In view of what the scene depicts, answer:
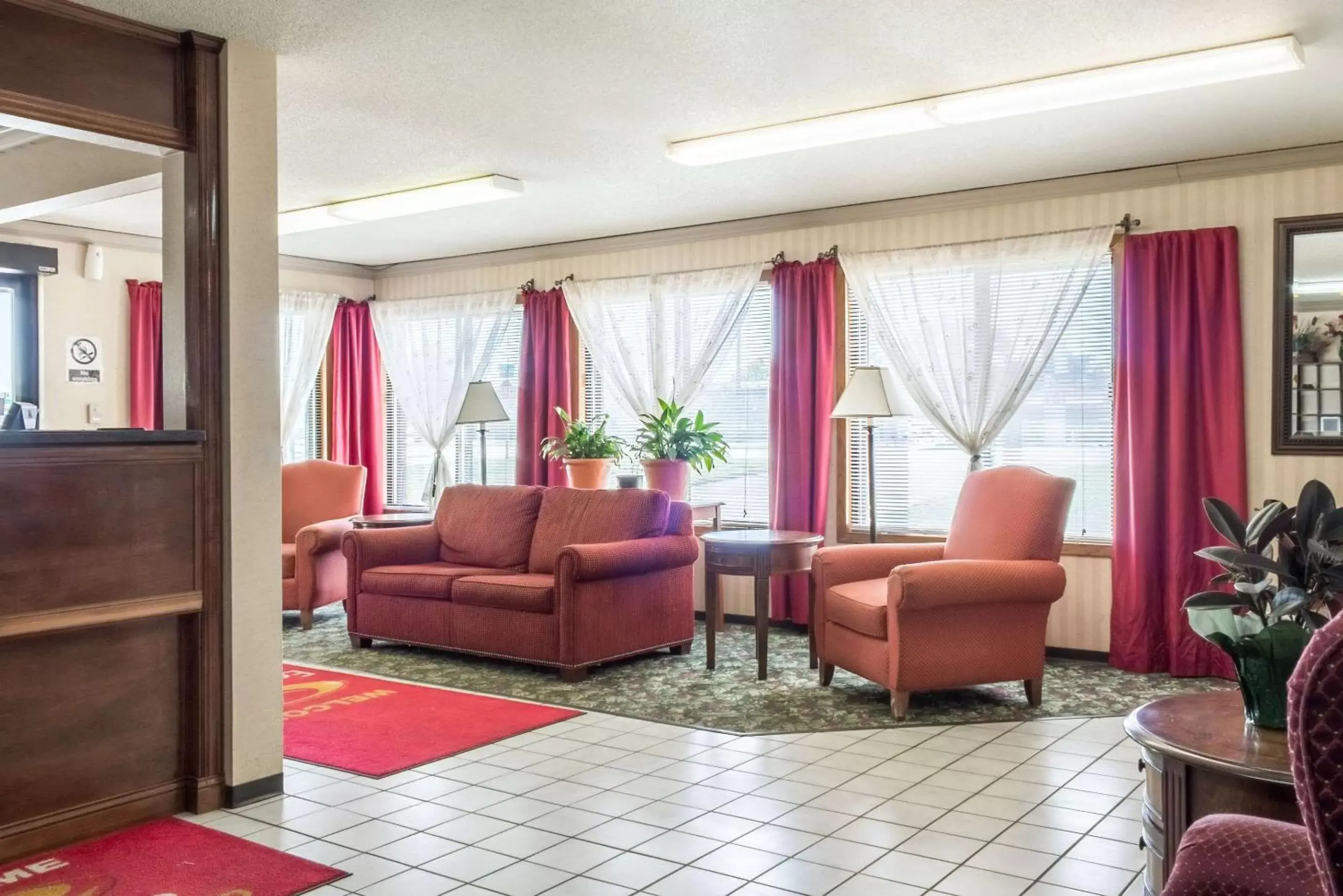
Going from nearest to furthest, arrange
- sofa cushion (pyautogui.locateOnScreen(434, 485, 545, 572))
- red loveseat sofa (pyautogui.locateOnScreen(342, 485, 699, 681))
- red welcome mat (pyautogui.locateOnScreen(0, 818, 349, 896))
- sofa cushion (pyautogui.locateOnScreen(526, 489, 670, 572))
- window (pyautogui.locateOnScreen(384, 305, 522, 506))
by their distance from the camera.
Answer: red welcome mat (pyautogui.locateOnScreen(0, 818, 349, 896)) → red loveseat sofa (pyautogui.locateOnScreen(342, 485, 699, 681)) → sofa cushion (pyautogui.locateOnScreen(526, 489, 670, 572)) → sofa cushion (pyautogui.locateOnScreen(434, 485, 545, 572)) → window (pyautogui.locateOnScreen(384, 305, 522, 506))

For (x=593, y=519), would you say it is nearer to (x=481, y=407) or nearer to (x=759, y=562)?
(x=759, y=562)

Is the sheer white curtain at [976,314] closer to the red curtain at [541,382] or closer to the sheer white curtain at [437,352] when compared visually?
the red curtain at [541,382]

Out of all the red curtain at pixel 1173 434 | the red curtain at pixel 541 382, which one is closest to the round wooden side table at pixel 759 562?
the red curtain at pixel 1173 434

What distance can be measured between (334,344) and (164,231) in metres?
5.37

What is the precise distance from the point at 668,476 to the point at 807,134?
2425mm

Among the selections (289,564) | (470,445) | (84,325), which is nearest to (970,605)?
(289,564)

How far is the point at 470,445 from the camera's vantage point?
8.70 m

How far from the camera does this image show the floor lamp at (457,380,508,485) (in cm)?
754

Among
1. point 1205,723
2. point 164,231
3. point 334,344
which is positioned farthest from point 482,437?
point 1205,723

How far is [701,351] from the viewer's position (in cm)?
737

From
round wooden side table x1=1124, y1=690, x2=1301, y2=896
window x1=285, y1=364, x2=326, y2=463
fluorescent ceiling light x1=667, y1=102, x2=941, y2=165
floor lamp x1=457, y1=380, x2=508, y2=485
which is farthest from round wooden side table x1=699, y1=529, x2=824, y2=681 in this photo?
window x1=285, y1=364, x2=326, y2=463

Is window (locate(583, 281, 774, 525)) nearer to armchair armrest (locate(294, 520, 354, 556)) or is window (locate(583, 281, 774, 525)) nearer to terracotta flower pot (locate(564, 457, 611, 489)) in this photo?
terracotta flower pot (locate(564, 457, 611, 489))

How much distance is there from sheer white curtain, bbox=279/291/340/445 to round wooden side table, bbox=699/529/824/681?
4.30 meters

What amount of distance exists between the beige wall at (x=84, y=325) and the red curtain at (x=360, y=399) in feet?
5.25
